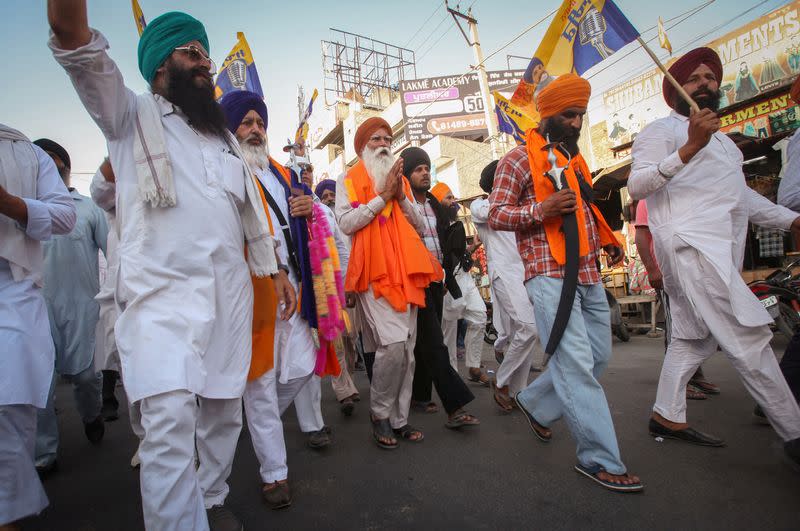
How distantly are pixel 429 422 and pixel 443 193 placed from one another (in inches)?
98.1

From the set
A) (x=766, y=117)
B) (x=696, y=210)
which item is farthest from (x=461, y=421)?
(x=766, y=117)

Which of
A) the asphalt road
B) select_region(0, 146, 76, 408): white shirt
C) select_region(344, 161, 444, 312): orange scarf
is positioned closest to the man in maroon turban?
the asphalt road

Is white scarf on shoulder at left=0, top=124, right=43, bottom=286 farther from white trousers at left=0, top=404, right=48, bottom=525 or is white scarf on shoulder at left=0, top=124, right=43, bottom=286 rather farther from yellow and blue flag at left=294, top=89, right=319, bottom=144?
yellow and blue flag at left=294, top=89, right=319, bottom=144

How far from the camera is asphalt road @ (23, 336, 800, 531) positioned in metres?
2.12

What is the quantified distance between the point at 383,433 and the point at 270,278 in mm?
1351

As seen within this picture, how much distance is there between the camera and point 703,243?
107 inches

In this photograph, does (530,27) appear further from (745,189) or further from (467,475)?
(467,475)

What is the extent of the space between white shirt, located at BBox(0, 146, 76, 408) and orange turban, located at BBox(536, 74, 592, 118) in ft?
8.83

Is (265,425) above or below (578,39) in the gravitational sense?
below

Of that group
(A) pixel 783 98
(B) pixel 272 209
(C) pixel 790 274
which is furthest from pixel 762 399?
(A) pixel 783 98

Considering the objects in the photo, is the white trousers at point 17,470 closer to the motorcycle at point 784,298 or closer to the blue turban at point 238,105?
the blue turban at point 238,105

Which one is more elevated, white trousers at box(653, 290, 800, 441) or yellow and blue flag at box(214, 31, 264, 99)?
yellow and blue flag at box(214, 31, 264, 99)

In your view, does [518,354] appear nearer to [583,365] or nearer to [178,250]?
[583,365]

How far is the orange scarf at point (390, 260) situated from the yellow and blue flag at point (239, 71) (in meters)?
1.51
